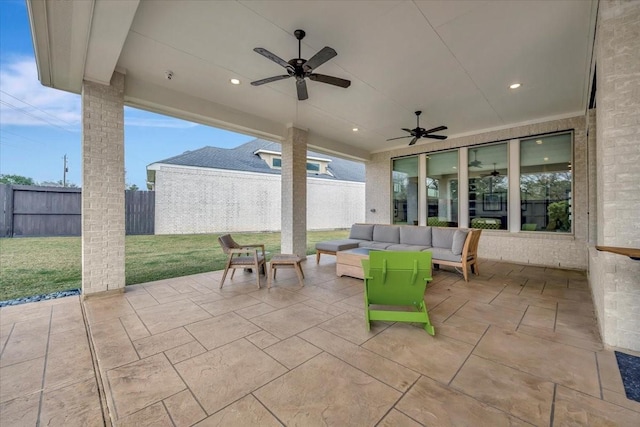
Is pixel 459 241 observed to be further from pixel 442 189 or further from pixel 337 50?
pixel 337 50

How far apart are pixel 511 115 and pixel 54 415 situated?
7.74m

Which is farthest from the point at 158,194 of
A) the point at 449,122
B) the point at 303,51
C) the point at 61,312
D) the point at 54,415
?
the point at 449,122

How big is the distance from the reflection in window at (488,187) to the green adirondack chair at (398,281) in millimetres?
4933

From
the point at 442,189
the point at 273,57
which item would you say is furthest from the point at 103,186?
the point at 442,189

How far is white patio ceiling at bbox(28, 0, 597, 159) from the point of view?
253cm

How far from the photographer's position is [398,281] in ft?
8.85

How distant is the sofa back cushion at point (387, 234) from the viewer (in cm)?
602

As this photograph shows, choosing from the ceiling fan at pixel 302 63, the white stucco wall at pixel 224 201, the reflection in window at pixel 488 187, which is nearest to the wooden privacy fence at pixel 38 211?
the white stucco wall at pixel 224 201

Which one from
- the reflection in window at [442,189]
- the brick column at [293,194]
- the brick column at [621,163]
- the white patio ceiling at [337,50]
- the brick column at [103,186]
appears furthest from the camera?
the reflection in window at [442,189]

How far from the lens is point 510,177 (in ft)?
20.0

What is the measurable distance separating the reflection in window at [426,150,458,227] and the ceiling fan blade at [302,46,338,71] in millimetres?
5672

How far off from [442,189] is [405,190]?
45.0 inches

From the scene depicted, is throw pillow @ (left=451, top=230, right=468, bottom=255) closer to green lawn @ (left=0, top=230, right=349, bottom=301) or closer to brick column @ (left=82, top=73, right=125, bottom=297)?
green lawn @ (left=0, top=230, right=349, bottom=301)

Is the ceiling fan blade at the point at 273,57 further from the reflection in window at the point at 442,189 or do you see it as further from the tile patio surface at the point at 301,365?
the reflection in window at the point at 442,189
